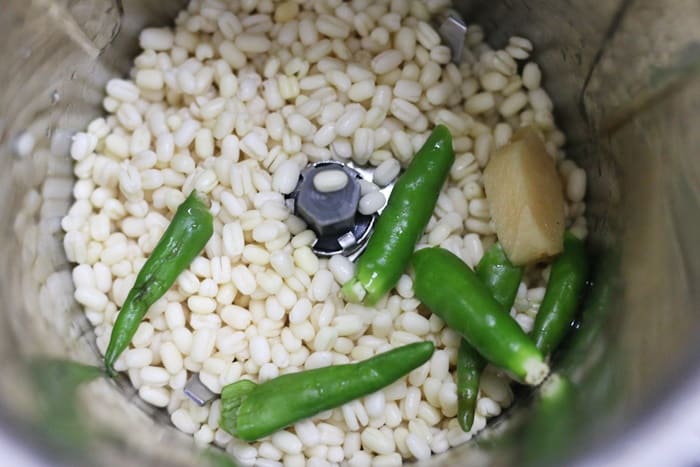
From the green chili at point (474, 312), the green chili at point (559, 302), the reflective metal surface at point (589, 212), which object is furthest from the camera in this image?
the green chili at point (559, 302)

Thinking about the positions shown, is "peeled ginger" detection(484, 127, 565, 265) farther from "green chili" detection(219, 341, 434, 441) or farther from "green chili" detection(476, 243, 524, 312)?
"green chili" detection(219, 341, 434, 441)

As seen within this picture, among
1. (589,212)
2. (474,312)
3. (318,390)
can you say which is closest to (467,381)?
(474,312)

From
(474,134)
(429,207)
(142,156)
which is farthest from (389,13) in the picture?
Result: (142,156)

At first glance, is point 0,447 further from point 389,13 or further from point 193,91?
point 389,13

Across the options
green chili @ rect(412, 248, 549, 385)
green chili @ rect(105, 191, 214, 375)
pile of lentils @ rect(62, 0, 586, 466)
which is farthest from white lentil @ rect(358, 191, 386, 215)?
green chili @ rect(105, 191, 214, 375)

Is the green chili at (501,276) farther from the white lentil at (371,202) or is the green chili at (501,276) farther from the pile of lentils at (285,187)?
the white lentil at (371,202)

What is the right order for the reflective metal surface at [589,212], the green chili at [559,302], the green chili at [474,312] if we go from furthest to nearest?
the green chili at [559,302] → the green chili at [474,312] → the reflective metal surface at [589,212]

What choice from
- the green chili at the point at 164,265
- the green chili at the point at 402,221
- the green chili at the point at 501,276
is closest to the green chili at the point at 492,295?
the green chili at the point at 501,276
